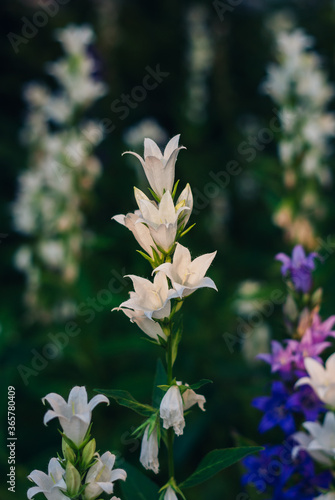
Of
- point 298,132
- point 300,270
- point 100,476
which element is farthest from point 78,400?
point 298,132

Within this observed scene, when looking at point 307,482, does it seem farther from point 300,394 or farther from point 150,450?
point 150,450

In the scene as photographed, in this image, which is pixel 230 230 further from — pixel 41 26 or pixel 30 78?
pixel 41 26

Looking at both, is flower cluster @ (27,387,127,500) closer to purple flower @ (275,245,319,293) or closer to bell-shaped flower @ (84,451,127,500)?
bell-shaped flower @ (84,451,127,500)

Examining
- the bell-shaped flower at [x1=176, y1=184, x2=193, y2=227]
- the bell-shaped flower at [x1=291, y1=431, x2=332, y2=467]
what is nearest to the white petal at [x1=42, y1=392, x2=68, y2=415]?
the bell-shaped flower at [x1=176, y1=184, x2=193, y2=227]

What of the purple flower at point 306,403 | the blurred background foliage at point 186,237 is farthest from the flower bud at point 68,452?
the blurred background foliage at point 186,237

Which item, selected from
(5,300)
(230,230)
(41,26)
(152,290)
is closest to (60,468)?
(152,290)

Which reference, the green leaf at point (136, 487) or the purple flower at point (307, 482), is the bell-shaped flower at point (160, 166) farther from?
the purple flower at point (307, 482)
